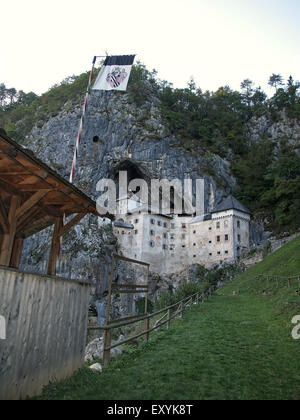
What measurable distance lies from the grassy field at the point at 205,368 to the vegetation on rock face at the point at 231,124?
40.0 m

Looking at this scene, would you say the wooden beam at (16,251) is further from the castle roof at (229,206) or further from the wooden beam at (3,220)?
the castle roof at (229,206)

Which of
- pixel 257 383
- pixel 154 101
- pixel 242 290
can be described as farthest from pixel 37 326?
pixel 154 101

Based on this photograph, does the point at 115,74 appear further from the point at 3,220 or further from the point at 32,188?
the point at 3,220

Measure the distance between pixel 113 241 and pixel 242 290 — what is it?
31.1 meters

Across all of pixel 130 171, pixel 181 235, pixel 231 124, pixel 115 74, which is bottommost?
pixel 115 74

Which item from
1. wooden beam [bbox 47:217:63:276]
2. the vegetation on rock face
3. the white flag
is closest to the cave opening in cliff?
the vegetation on rock face

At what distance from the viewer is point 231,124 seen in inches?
2933

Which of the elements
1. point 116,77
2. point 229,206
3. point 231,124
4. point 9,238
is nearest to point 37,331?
point 9,238

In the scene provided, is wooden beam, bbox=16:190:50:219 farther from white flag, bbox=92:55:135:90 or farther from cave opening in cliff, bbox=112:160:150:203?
cave opening in cliff, bbox=112:160:150:203

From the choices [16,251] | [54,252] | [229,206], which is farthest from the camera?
[229,206]

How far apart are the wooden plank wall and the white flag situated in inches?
466

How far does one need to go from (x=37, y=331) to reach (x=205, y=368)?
3850mm

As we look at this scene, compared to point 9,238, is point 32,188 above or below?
above

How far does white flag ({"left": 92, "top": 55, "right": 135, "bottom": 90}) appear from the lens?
15.5 m
